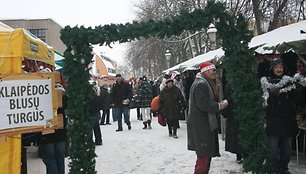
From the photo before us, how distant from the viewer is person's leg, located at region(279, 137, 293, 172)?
5512mm

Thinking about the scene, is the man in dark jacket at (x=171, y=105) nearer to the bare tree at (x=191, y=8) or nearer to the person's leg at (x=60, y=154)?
the bare tree at (x=191, y=8)

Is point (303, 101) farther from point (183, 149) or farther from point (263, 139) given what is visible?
→ point (183, 149)

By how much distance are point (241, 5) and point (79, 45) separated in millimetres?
10319

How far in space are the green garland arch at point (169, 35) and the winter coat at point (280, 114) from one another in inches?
22.0

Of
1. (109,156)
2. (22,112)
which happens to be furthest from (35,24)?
(22,112)

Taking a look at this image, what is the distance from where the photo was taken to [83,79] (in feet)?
16.4

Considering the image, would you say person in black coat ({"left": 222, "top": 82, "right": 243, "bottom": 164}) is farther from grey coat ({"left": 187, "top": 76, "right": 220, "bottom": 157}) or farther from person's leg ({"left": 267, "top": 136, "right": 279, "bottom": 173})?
grey coat ({"left": 187, "top": 76, "right": 220, "bottom": 157})

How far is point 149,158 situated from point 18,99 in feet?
13.3

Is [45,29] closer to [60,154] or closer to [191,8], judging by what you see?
[191,8]

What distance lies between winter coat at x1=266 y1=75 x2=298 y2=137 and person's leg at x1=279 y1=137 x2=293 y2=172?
156 mm

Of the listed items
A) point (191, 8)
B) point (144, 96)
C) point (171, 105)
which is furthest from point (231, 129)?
point (191, 8)

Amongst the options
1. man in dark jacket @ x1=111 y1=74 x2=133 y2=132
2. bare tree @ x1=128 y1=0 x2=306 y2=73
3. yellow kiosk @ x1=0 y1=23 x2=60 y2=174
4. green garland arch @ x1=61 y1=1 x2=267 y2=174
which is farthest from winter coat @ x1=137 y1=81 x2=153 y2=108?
yellow kiosk @ x1=0 y1=23 x2=60 y2=174

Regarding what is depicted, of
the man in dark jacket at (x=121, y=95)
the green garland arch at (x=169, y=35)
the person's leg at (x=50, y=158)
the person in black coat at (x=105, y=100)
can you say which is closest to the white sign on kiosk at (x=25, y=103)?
the green garland arch at (x=169, y=35)

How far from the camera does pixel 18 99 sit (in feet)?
14.3
